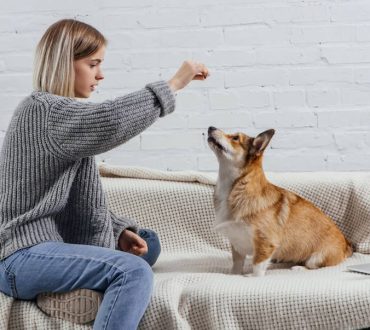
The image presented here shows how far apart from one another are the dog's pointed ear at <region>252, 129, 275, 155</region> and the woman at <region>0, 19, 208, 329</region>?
27 cm

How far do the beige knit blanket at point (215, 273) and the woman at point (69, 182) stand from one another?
0.12 meters

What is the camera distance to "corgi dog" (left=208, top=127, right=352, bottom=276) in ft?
6.40

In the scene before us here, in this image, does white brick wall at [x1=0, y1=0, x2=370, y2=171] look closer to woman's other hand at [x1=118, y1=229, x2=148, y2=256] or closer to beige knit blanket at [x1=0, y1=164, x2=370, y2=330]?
beige knit blanket at [x1=0, y1=164, x2=370, y2=330]

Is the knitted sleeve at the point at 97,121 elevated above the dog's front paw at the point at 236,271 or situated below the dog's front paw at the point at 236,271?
above

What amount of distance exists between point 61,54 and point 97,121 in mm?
263

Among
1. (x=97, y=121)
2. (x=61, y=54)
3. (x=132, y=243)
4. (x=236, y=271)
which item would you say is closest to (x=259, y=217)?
(x=236, y=271)

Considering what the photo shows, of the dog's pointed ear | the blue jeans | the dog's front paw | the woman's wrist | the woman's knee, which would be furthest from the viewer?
the woman's knee

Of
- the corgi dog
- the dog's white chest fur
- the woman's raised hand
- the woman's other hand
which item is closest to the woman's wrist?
the woman's raised hand

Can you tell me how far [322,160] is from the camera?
2.62 meters

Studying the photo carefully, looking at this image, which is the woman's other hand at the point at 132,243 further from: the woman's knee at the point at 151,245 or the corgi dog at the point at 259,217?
the corgi dog at the point at 259,217

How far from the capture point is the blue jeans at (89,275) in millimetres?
1560

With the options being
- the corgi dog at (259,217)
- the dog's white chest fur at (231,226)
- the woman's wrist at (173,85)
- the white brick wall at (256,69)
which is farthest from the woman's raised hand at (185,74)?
the white brick wall at (256,69)

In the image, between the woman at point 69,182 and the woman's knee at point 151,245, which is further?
the woman's knee at point 151,245

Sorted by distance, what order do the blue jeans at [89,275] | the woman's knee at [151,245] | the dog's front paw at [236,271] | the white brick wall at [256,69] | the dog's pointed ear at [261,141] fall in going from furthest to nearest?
the white brick wall at [256,69] → the woman's knee at [151,245] → the dog's front paw at [236,271] → the dog's pointed ear at [261,141] → the blue jeans at [89,275]
